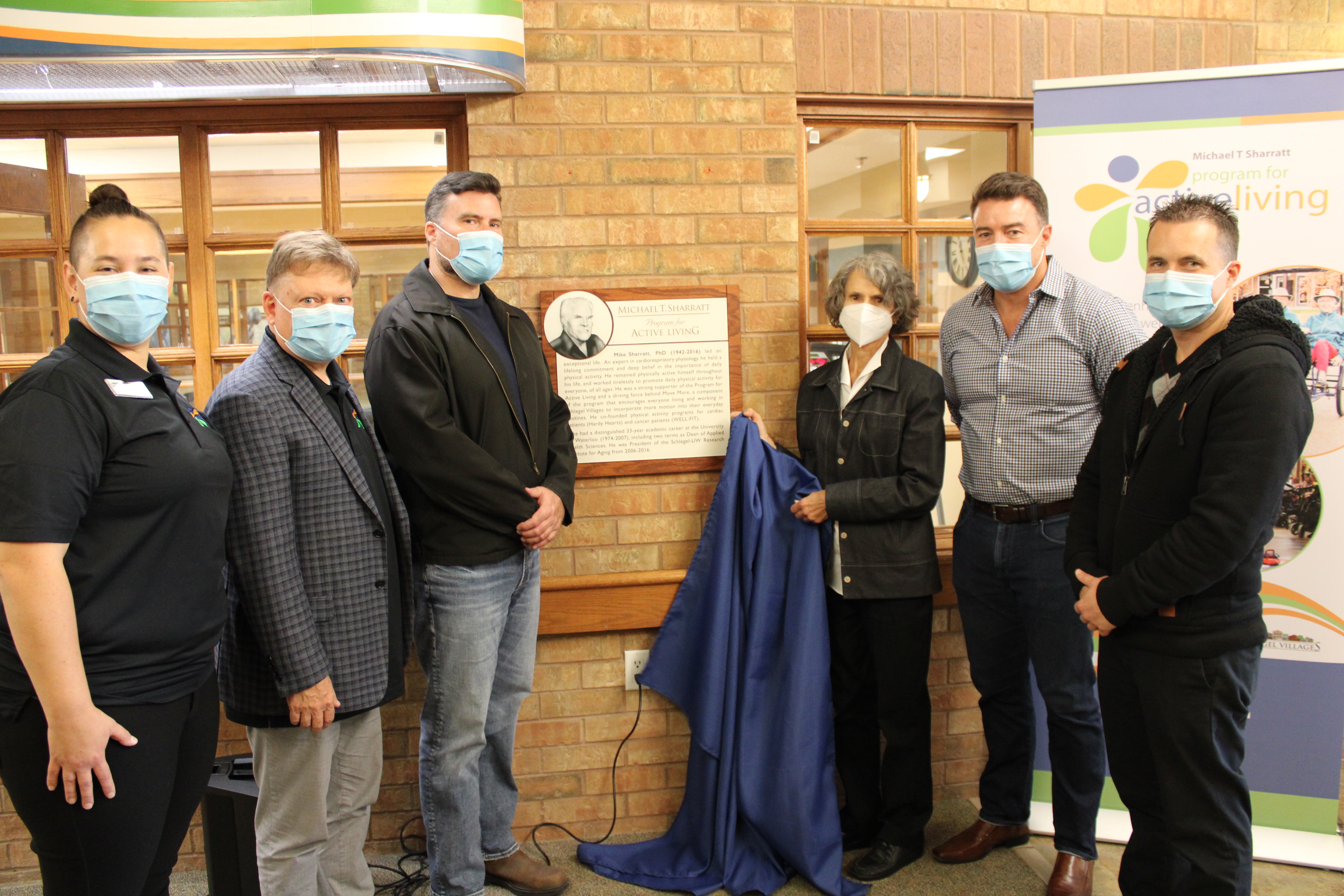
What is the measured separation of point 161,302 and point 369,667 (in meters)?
0.82

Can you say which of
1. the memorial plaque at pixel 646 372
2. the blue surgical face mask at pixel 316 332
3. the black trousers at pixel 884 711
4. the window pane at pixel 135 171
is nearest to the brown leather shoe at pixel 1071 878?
the black trousers at pixel 884 711

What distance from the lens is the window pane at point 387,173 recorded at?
8.88ft

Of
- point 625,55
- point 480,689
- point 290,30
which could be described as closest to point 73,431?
point 480,689

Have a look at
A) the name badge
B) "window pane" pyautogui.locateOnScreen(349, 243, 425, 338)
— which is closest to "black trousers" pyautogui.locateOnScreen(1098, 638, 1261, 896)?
the name badge

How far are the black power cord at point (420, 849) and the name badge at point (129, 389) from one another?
Answer: 156cm

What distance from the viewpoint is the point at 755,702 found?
2.51 m

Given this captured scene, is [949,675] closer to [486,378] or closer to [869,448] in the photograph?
[869,448]

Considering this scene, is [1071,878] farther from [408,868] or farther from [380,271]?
[380,271]

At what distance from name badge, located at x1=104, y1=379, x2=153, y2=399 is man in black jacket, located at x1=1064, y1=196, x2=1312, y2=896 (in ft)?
6.19

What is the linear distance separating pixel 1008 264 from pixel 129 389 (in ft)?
6.59

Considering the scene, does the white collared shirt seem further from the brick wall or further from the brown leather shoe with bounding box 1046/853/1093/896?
the brown leather shoe with bounding box 1046/853/1093/896

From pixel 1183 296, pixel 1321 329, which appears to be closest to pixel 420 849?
pixel 1183 296

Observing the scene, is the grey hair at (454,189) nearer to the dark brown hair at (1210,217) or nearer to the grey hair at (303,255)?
the grey hair at (303,255)

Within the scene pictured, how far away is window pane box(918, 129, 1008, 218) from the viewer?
2898 millimetres
